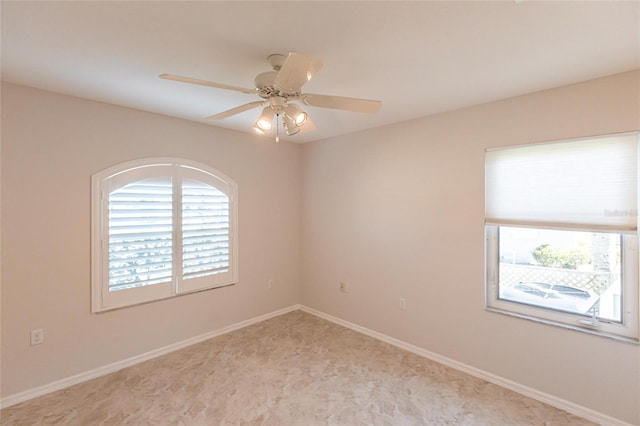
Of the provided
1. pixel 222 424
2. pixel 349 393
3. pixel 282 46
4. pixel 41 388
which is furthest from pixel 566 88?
pixel 41 388

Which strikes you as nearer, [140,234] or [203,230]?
[140,234]

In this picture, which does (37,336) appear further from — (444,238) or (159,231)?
(444,238)

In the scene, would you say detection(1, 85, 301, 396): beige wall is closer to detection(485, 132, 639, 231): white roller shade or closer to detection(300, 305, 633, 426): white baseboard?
detection(300, 305, 633, 426): white baseboard

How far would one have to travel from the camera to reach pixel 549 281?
249cm

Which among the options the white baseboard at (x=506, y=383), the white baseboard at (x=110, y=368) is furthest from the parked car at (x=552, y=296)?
the white baseboard at (x=110, y=368)

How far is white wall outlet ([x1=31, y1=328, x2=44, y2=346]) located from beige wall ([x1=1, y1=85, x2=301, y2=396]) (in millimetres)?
36

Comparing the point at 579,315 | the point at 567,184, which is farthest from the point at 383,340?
the point at 567,184

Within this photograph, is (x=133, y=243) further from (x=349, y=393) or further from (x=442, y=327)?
(x=442, y=327)

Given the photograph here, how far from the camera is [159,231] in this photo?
10.2ft

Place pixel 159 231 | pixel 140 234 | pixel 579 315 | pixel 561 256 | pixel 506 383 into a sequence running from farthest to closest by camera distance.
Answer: pixel 159 231, pixel 140 234, pixel 506 383, pixel 561 256, pixel 579 315

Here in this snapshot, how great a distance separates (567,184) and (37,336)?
448 centimetres

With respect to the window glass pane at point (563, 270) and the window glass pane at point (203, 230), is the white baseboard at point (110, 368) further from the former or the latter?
the window glass pane at point (563, 270)

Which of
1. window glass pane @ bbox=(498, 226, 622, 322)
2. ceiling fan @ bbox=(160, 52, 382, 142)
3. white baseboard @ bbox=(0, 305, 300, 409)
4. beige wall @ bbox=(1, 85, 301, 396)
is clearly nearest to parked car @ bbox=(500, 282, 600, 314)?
window glass pane @ bbox=(498, 226, 622, 322)

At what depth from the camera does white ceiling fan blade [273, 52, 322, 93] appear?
137 centimetres
